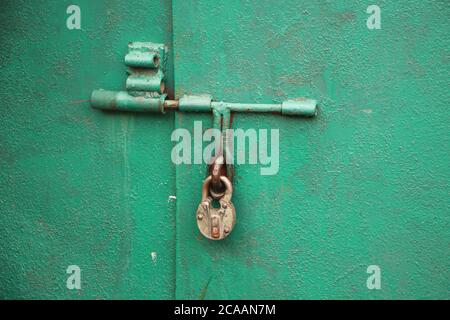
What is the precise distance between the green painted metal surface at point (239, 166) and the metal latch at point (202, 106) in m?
0.03

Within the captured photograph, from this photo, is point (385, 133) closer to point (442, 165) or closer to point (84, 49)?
point (442, 165)

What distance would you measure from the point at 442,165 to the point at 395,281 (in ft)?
0.94

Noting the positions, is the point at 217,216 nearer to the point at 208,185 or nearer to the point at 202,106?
the point at 208,185

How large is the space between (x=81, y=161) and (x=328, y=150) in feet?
1.89

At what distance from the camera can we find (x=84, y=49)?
1442 mm

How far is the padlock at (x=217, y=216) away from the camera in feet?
4.44

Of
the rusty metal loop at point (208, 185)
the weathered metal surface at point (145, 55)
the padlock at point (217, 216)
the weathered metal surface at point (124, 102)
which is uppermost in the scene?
the weathered metal surface at point (145, 55)

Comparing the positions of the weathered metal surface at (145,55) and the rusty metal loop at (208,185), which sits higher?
the weathered metal surface at (145,55)

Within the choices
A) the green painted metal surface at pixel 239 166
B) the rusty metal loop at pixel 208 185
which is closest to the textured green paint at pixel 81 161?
the green painted metal surface at pixel 239 166

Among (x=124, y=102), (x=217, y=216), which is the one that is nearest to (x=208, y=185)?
(x=217, y=216)

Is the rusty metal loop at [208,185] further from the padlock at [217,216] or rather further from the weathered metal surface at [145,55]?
the weathered metal surface at [145,55]
